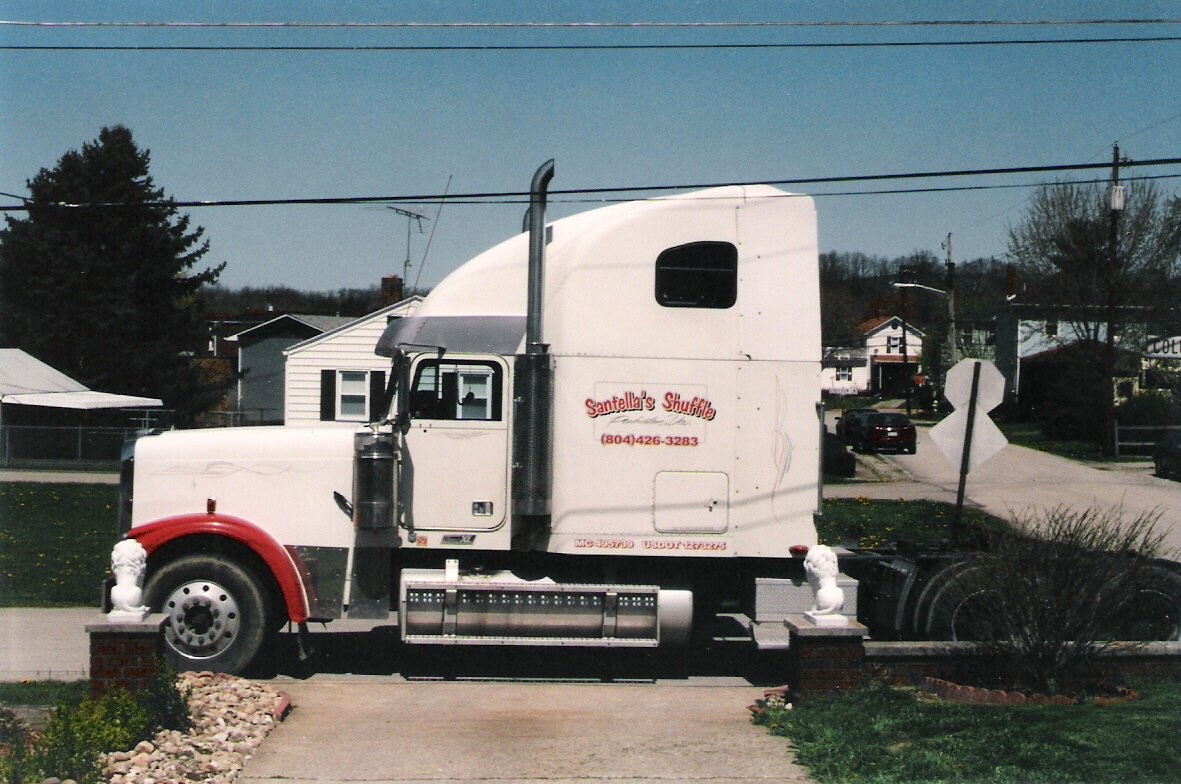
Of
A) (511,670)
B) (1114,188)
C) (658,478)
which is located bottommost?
(511,670)

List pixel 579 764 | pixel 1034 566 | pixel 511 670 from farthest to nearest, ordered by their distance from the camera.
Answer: pixel 511 670
pixel 1034 566
pixel 579 764

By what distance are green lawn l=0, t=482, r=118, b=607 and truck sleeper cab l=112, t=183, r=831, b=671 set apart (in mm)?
5001

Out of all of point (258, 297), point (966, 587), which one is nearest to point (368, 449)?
A: point (966, 587)

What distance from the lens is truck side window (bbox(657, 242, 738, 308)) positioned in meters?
9.76

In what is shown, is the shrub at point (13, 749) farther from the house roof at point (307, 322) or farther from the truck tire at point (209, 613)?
the house roof at point (307, 322)

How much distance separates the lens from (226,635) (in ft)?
30.8

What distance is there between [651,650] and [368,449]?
349 cm

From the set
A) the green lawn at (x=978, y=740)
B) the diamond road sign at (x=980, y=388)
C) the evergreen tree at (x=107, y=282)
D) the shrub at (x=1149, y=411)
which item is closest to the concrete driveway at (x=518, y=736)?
the green lawn at (x=978, y=740)

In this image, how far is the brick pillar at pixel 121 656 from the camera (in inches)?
320

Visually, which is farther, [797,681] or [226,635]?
[226,635]

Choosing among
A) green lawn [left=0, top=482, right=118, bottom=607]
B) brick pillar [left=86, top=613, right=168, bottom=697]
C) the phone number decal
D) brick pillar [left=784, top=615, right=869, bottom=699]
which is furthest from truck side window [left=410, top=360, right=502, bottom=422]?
green lawn [left=0, top=482, right=118, bottom=607]

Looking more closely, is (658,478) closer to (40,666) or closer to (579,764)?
(579,764)

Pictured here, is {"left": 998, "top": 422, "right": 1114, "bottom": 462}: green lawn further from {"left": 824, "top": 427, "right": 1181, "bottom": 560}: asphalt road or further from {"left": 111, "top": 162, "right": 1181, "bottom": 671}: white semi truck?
{"left": 111, "top": 162, "right": 1181, "bottom": 671}: white semi truck

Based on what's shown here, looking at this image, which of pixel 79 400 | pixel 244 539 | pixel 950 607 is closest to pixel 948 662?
pixel 950 607
